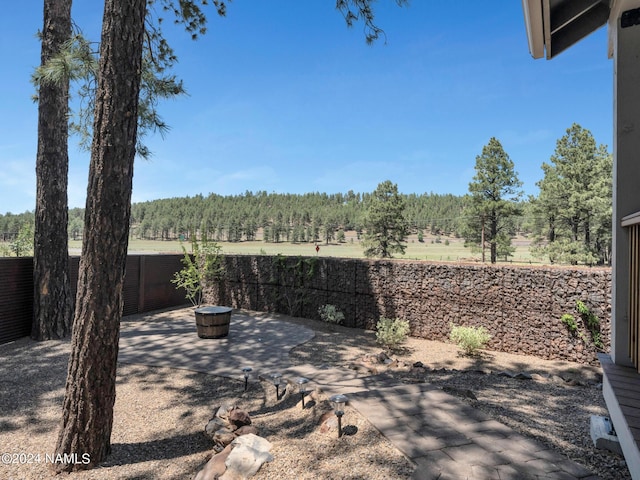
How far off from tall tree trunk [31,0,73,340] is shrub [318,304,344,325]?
6102 mm

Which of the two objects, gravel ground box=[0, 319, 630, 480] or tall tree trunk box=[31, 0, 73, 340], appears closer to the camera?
gravel ground box=[0, 319, 630, 480]

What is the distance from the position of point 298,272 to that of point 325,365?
4.69m

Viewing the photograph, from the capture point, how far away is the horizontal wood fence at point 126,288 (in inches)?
283

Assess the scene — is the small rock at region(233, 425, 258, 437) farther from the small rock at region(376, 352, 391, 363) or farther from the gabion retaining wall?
the gabion retaining wall

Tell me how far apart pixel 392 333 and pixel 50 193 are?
312 inches

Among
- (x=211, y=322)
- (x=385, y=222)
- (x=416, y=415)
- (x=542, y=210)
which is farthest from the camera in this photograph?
(x=385, y=222)

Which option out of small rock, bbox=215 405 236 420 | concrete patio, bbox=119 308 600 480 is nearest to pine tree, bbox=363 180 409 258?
concrete patio, bbox=119 308 600 480

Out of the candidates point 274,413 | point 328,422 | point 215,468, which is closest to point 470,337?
point 274,413

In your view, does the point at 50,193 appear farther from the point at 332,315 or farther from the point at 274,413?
the point at 332,315

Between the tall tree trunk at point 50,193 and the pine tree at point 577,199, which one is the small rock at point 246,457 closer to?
the tall tree trunk at point 50,193

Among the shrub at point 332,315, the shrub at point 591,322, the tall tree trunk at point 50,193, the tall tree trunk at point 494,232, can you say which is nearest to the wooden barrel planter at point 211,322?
the tall tree trunk at point 50,193

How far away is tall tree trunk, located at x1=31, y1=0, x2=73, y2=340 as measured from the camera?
736 cm

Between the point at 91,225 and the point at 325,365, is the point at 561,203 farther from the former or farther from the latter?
the point at 91,225

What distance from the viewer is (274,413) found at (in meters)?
4.14
